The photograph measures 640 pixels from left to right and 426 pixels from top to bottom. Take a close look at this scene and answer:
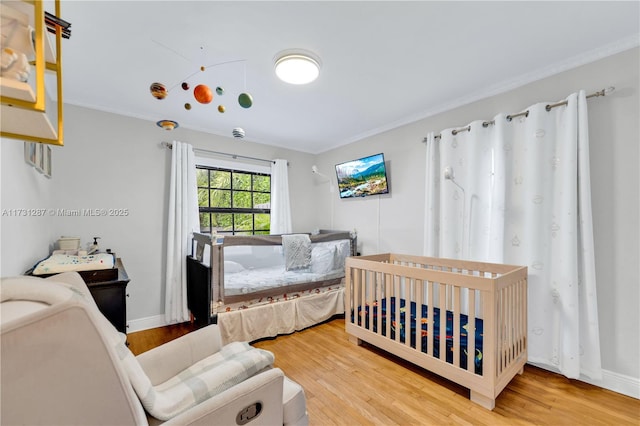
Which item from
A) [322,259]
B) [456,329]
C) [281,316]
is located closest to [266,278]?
[281,316]

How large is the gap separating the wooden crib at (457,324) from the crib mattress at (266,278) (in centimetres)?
59

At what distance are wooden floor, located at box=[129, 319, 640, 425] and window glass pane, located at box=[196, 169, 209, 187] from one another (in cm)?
221

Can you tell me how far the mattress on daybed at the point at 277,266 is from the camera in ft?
9.21

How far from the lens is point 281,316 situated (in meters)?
2.70

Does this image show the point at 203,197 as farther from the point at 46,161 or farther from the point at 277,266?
the point at 46,161

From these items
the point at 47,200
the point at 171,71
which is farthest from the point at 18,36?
the point at 47,200

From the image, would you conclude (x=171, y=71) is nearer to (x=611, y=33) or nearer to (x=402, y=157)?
(x=402, y=157)

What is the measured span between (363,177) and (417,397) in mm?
2419

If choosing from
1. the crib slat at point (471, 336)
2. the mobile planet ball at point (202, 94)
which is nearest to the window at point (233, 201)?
the mobile planet ball at point (202, 94)

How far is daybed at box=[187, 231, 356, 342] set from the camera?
7.89 ft

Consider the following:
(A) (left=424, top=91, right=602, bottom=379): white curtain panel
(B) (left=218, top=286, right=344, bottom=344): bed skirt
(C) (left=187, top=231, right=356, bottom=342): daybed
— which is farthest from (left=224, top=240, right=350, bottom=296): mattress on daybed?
(A) (left=424, top=91, right=602, bottom=379): white curtain panel

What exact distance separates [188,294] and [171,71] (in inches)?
87.8

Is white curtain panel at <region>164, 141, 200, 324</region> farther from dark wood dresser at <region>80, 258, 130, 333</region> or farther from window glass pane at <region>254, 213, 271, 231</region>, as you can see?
dark wood dresser at <region>80, 258, 130, 333</region>

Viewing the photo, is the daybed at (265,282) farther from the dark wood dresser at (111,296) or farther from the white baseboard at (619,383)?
the white baseboard at (619,383)
